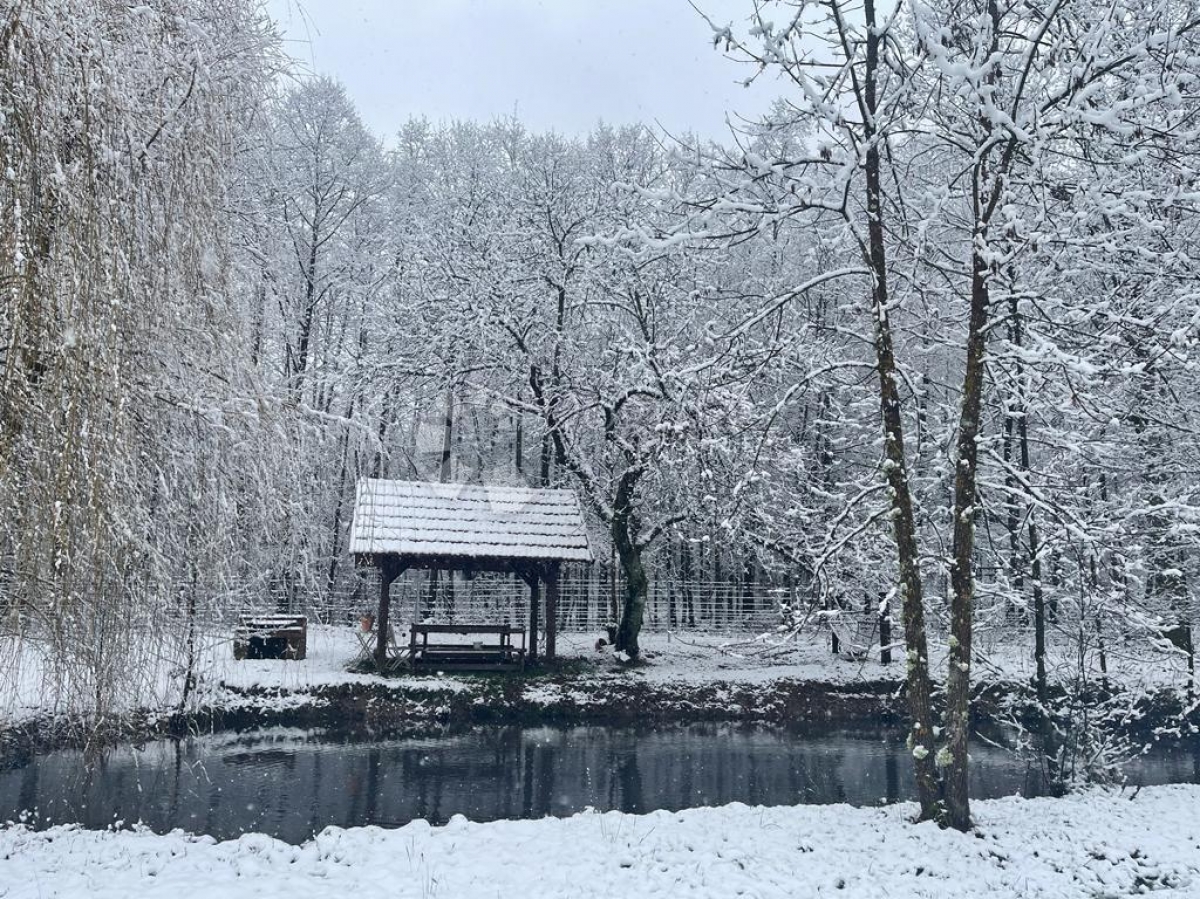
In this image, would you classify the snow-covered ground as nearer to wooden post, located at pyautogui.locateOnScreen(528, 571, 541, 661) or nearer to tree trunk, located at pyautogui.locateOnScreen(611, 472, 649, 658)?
tree trunk, located at pyautogui.locateOnScreen(611, 472, 649, 658)

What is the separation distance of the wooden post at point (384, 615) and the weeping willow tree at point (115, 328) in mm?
10143

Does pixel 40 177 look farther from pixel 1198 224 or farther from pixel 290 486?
pixel 1198 224

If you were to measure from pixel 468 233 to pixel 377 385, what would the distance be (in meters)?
4.00

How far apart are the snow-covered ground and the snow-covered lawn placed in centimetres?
105

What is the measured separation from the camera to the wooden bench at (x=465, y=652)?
1555cm

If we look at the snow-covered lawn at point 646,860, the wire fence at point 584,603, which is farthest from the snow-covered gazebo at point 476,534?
the snow-covered lawn at point 646,860

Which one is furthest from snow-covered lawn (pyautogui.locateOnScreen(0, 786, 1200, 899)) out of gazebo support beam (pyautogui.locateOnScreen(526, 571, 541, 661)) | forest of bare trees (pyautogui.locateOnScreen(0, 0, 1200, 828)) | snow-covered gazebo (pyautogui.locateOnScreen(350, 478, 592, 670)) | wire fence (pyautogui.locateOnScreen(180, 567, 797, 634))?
wire fence (pyautogui.locateOnScreen(180, 567, 797, 634))

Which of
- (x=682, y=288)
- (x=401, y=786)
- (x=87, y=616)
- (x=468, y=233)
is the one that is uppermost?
(x=468, y=233)

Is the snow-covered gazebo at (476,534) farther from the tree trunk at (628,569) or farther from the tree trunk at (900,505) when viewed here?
the tree trunk at (900,505)

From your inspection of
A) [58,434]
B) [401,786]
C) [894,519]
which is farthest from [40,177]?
[401,786]

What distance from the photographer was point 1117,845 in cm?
676

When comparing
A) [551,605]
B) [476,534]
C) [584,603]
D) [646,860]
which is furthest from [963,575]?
[584,603]

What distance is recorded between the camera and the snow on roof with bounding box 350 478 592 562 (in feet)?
52.5

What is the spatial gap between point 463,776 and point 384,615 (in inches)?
208
